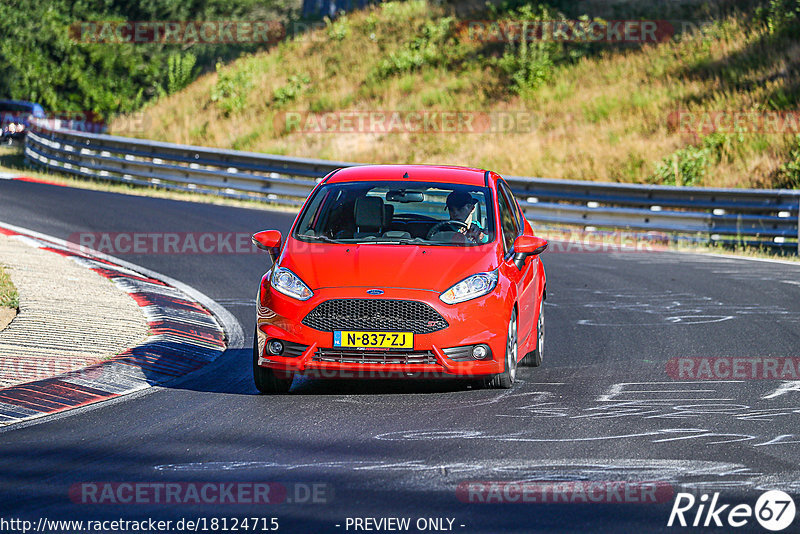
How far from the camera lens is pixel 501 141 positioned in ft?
103

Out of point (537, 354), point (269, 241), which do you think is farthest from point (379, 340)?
point (537, 354)

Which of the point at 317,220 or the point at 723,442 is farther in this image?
the point at 317,220

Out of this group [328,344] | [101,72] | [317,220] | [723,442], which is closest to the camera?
[723,442]

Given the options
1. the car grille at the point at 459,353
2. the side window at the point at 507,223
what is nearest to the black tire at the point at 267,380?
the car grille at the point at 459,353

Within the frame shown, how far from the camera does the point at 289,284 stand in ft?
28.5

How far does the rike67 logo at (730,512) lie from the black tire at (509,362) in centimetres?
300

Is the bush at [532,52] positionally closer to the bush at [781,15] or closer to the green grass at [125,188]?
the bush at [781,15]

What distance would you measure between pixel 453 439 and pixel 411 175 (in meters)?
3.36

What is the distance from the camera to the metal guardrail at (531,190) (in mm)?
19984

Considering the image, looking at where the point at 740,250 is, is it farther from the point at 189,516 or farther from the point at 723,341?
the point at 189,516

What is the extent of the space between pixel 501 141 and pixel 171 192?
360 inches

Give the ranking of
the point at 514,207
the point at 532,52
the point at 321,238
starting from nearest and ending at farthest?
the point at 321,238 → the point at 514,207 → the point at 532,52

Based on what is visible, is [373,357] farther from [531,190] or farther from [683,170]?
[683,170]

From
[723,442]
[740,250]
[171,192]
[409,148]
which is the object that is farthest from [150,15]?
[723,442]
